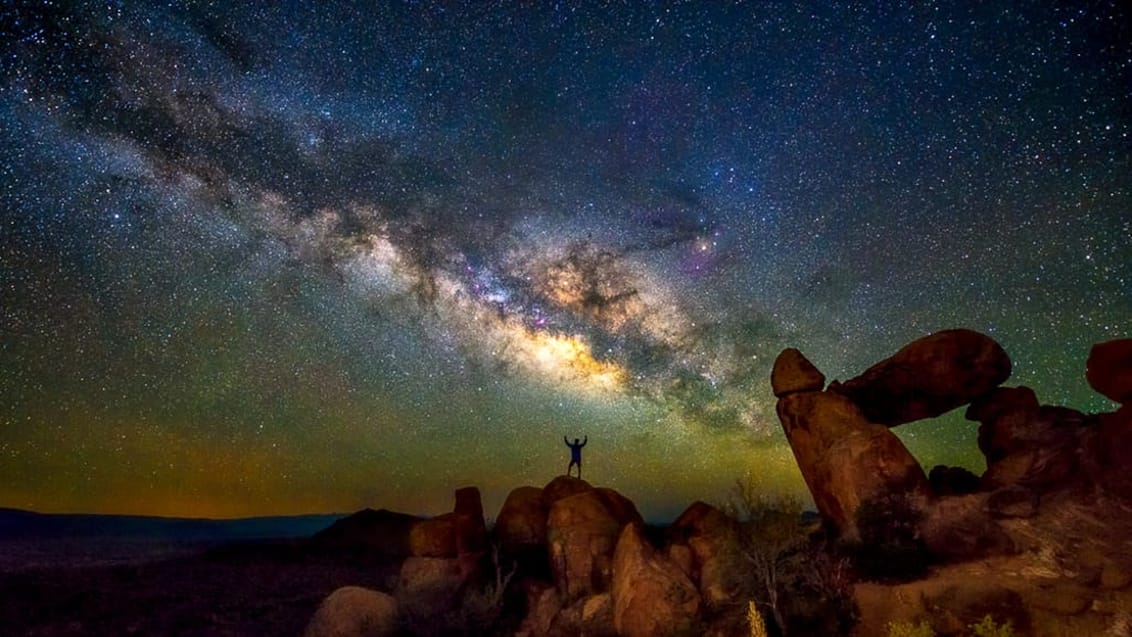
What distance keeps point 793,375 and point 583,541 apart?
1040 cm

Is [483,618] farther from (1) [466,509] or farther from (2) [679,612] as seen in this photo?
(2) [679,612]

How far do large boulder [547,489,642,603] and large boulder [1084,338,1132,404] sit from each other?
14689 mm

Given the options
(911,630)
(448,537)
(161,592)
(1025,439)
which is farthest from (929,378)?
(161,592)

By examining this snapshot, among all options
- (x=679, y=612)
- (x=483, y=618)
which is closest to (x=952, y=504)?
(x=679, y=612)

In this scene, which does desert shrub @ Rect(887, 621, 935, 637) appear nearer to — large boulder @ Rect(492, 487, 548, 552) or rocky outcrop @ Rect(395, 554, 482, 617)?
large boulder @ Rect(492, 487, 548, 552)

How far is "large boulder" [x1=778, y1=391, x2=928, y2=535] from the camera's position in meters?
18.6

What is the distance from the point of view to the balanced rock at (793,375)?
75.8 ft

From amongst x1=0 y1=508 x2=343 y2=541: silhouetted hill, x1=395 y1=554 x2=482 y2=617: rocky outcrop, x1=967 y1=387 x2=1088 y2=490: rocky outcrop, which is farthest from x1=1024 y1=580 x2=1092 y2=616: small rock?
x1=0 y1=508 x2=343 y2=541: silhouetted hill

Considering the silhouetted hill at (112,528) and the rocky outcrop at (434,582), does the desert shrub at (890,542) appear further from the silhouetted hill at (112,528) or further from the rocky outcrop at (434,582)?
the silhouetted hill at (112,528)

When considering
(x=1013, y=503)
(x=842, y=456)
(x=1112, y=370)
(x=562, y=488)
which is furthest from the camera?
(x=562, y=488)

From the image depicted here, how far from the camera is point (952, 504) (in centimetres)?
1711

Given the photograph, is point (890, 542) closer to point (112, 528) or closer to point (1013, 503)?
point (1013, 503)

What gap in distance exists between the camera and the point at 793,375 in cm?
2345

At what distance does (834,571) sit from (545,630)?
1029 cm
